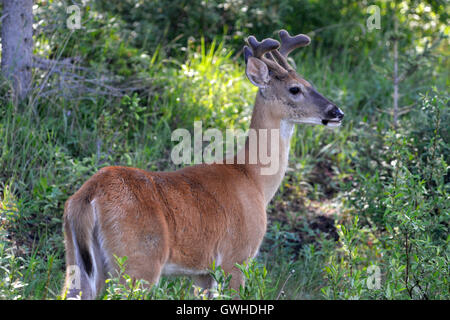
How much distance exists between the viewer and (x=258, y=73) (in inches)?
215

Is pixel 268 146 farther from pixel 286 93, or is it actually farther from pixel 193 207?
pixel 193 207

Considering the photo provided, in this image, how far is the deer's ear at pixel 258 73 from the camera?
213 inches

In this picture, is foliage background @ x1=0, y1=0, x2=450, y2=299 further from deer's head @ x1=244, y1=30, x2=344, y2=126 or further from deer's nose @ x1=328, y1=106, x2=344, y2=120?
deer's head @ x1=244, y1=30, x2=344, y2=126

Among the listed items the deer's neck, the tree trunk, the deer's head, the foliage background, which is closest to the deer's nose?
the deer's head

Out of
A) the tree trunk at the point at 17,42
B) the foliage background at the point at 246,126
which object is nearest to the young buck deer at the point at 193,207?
the foliage background at the point at 246,126

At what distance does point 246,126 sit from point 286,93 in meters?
2.04

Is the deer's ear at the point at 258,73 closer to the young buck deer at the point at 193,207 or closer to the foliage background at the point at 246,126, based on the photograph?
the young buck deer at the point at 193,207

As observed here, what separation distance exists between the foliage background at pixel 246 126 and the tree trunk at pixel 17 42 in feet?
0.56

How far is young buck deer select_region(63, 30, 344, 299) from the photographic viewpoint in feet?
12.9

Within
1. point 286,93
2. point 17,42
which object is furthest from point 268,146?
point 17,42

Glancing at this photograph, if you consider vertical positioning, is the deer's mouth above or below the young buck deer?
above

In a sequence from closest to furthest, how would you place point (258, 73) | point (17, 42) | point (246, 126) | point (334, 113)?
point (334, 113) → point (258, 73) → point (17, 42) → point (246, 126)

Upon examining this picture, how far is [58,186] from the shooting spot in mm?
5840
